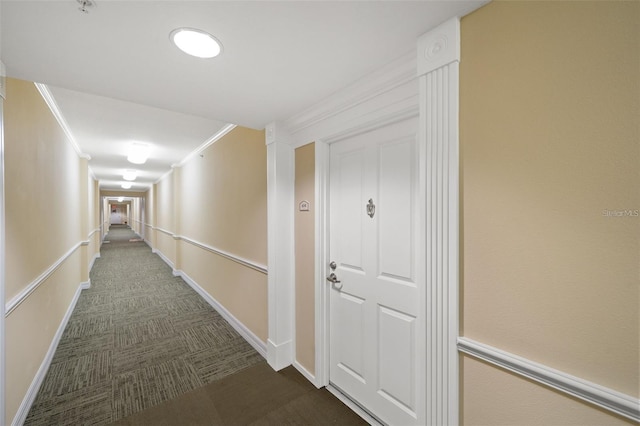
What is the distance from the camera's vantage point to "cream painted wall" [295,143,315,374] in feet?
7.42

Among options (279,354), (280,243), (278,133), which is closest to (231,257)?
(280,243)

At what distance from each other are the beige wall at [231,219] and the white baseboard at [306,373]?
18.6 inches

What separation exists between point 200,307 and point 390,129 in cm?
393

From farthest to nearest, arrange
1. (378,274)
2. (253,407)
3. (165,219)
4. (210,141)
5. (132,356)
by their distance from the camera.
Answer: (165,219), (210,141), (132,356), (253,407), (378,274)

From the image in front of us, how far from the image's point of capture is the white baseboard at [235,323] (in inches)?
111

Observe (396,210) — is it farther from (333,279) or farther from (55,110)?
(55,110)

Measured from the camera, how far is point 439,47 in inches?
47.5

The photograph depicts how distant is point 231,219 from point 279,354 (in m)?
1.80

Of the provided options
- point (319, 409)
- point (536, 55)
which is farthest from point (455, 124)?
point (319, 409)

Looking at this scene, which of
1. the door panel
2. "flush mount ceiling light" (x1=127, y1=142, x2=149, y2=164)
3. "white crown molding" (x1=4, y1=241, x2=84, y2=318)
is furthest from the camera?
"flush mount ceiling light" (x1=127, y1=142, x2=149, y2=164)

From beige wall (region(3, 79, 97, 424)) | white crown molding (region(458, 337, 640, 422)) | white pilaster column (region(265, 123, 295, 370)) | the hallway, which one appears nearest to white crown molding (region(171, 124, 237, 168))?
white pilaster column (region(265, 123, 295, 370))

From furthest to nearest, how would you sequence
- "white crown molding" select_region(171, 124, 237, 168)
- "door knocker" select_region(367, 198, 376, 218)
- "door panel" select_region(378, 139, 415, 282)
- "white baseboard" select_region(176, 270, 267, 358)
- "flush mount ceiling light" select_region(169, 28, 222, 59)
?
1. "white crown molding" select_region(171, 124, 237, 168)
2. "white baseboard" select_region(176, 270, 267, 358)
3. "door knocker" select_region(367, 198, 376, 218)
4. "door panel" select_region(378, 139, 415, 282)
5. "flush mount ceiling light" select_region(169, 28, 222, 59)

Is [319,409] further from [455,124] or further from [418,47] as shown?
[418,47]

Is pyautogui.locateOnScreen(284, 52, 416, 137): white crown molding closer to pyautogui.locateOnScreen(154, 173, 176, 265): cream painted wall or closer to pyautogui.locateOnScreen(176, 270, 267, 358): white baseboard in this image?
pyautogui.locateOnScreen(176, 270, 267, 358): white baseboard
